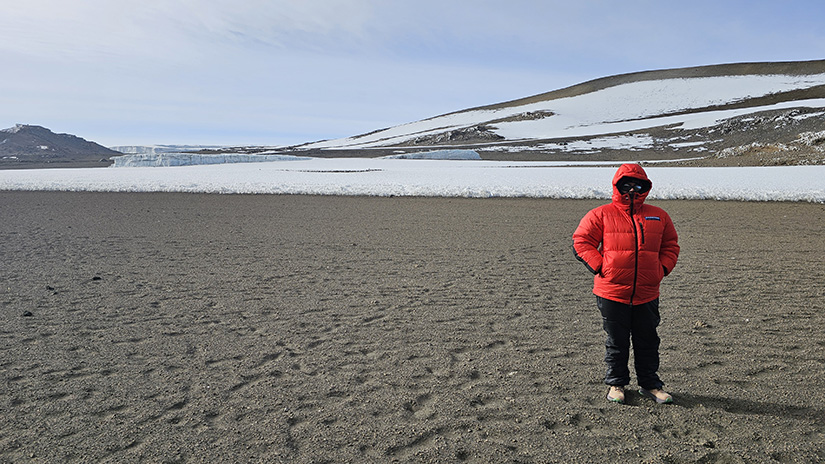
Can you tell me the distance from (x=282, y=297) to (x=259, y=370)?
2285 millimetres

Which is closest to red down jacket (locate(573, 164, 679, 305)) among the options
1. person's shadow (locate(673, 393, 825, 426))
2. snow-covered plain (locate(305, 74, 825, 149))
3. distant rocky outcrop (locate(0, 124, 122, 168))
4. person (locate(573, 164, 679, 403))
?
person (locate(573, 164, 679, 403))

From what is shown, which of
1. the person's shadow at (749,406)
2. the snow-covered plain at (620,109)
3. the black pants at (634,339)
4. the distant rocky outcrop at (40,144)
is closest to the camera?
the person's shadow at (749,406)

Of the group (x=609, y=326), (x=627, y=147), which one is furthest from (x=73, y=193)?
(x=627, y=147)

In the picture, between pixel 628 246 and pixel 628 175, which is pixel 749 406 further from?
pixel 628 175

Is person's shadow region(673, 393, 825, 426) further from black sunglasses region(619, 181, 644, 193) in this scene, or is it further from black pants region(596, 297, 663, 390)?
black sunglasses region(619, 181, 644, 193)

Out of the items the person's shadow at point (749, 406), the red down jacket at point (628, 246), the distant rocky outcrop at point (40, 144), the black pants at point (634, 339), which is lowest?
the person's shadow at point (749, 406)

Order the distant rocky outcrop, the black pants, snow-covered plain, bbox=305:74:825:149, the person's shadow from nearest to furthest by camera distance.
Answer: the person's shadow
the black pants
snow-covered plain, bbox=305:74:825:149
the distant rocky outcrop

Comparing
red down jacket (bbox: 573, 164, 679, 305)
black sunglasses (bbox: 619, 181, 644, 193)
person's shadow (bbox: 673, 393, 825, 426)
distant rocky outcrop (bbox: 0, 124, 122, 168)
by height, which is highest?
distant rocky outcrop (bbox: 0, 124, 122, 168)

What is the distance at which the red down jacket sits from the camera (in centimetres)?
387

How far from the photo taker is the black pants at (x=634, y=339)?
3.99m

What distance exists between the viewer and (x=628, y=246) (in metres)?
3.89

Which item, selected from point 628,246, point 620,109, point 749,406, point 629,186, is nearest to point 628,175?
point 629,186

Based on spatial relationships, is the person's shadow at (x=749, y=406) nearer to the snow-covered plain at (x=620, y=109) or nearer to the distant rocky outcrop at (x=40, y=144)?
the snow-covered plain at (x=620, y=109)

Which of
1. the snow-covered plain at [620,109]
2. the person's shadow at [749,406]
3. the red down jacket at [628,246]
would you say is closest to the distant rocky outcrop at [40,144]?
the snow-covered plain at [620,109]
